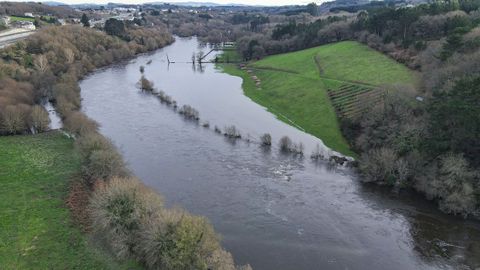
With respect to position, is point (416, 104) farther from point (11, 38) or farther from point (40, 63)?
point (11, 38)

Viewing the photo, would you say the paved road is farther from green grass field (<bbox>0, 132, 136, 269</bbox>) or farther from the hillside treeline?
green grass field (<bbox>0, 132, 136, 269</bbox>)

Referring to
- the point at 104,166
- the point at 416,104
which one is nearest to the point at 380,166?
the point at 416,104

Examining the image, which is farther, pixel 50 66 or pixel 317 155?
pixel 50 66

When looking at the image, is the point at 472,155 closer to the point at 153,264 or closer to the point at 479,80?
the point at 479,80

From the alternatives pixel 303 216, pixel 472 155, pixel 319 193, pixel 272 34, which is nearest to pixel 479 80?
pixel 472 155

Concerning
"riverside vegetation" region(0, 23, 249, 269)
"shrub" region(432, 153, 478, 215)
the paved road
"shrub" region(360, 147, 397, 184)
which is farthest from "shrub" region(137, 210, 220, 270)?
the paved road

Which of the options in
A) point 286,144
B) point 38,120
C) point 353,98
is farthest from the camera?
point 353,98

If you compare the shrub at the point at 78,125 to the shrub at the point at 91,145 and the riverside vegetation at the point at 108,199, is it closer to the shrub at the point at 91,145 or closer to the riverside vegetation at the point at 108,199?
the riverside vegetation at the point at 108,199
